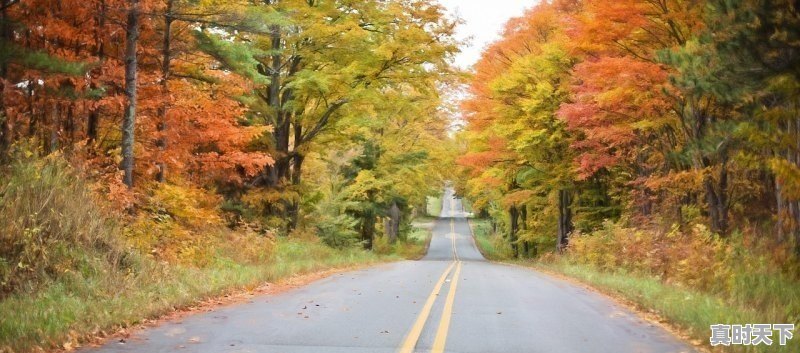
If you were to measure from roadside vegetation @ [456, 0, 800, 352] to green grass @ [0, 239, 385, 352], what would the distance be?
24.7 feet

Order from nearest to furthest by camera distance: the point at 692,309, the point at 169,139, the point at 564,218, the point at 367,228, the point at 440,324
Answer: the point at 440,324 → the point at 692,309 → the point at 169,139 → the point at 564,218 → the point at 367,228

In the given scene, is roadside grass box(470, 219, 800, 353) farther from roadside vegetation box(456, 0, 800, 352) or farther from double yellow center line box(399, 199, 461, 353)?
double yellow center line box(399, 199, 461, 353)

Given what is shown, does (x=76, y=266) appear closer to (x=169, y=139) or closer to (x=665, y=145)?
(x=169, y=139)

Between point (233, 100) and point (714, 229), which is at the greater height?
point (233, 100)

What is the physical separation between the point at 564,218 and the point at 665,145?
1133 centimetres

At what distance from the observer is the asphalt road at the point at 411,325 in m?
7.76

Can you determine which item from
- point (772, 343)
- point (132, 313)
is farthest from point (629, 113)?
point (132, 313)

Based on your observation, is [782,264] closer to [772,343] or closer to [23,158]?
[772,343]

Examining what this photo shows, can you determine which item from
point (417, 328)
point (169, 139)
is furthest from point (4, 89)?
point (417, 328)

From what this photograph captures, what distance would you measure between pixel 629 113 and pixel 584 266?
6.70 metres

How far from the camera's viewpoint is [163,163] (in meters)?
17.9

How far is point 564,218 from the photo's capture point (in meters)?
32.2

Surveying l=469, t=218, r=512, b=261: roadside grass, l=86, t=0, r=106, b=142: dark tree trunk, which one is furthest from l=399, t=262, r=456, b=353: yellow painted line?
l=469, t=218, r=512, b=261: roadside grass

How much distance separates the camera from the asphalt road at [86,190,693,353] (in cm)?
776
